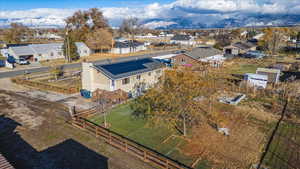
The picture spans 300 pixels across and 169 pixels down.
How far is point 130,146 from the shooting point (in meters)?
15.2

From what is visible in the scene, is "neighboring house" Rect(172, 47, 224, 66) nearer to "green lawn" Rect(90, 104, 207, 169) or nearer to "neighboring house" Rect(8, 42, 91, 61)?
"green lawn" Rect(90, 104, 207, 169)

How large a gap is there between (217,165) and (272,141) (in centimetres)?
644

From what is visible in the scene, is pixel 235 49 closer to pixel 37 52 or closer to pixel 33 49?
pixel 37 52

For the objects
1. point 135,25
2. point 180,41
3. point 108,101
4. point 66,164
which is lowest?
point 66,164

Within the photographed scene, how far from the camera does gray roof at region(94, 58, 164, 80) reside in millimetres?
25133

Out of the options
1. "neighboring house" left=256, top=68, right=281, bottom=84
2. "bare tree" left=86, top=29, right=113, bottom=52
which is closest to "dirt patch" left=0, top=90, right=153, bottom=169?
"neighboring house" left=256, top=68, right=281, bottom=84

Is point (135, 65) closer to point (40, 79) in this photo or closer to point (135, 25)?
point (40, 79)

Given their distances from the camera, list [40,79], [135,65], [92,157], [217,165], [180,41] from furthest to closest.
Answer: [180,41]
[40,79]
[135,65]
[92,157]
[217,165]

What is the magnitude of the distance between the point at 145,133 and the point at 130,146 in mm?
2639

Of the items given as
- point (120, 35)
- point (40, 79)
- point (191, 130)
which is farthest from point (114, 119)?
point (120, 35)

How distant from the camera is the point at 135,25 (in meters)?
96.9

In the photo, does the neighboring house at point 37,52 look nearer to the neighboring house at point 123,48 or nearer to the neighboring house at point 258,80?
the neighboring house at point 123,48

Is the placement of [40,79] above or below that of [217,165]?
above

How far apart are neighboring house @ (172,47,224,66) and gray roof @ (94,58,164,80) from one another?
13.9 meters
